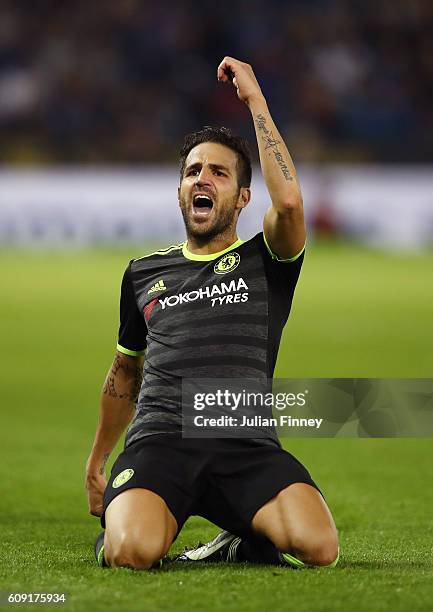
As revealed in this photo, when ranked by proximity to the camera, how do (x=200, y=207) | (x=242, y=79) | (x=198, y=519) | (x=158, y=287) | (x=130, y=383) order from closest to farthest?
(x=242, y=79), (x=200, y=207), (x=158, y=287), (x=130, y=383), (x=198, y=519)

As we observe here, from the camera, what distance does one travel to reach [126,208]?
846 inches

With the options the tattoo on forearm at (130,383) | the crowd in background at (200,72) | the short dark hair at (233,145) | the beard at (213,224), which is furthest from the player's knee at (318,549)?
the crowd in background at (200,72)

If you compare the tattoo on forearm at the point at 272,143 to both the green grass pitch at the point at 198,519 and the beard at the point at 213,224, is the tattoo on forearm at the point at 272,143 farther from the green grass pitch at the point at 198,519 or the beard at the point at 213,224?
the green grass pitch at the point at 198,519

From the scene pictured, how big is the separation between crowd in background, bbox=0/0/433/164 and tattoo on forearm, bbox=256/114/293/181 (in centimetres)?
1843

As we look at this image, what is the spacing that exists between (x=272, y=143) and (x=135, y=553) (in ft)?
5.70

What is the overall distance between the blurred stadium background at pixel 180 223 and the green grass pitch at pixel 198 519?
2 centimetres

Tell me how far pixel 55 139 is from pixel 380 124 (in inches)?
253

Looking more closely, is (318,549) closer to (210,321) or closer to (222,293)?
(210,321)

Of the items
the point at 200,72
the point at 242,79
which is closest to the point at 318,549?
the point at 242,79

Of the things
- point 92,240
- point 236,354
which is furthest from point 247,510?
point 92,240

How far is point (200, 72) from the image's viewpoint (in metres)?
25.8

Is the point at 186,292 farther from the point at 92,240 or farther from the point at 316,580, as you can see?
the point at 92,240

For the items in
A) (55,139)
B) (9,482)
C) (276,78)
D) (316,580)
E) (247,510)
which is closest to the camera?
(316,580)

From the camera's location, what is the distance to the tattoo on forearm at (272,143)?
5.05 m
